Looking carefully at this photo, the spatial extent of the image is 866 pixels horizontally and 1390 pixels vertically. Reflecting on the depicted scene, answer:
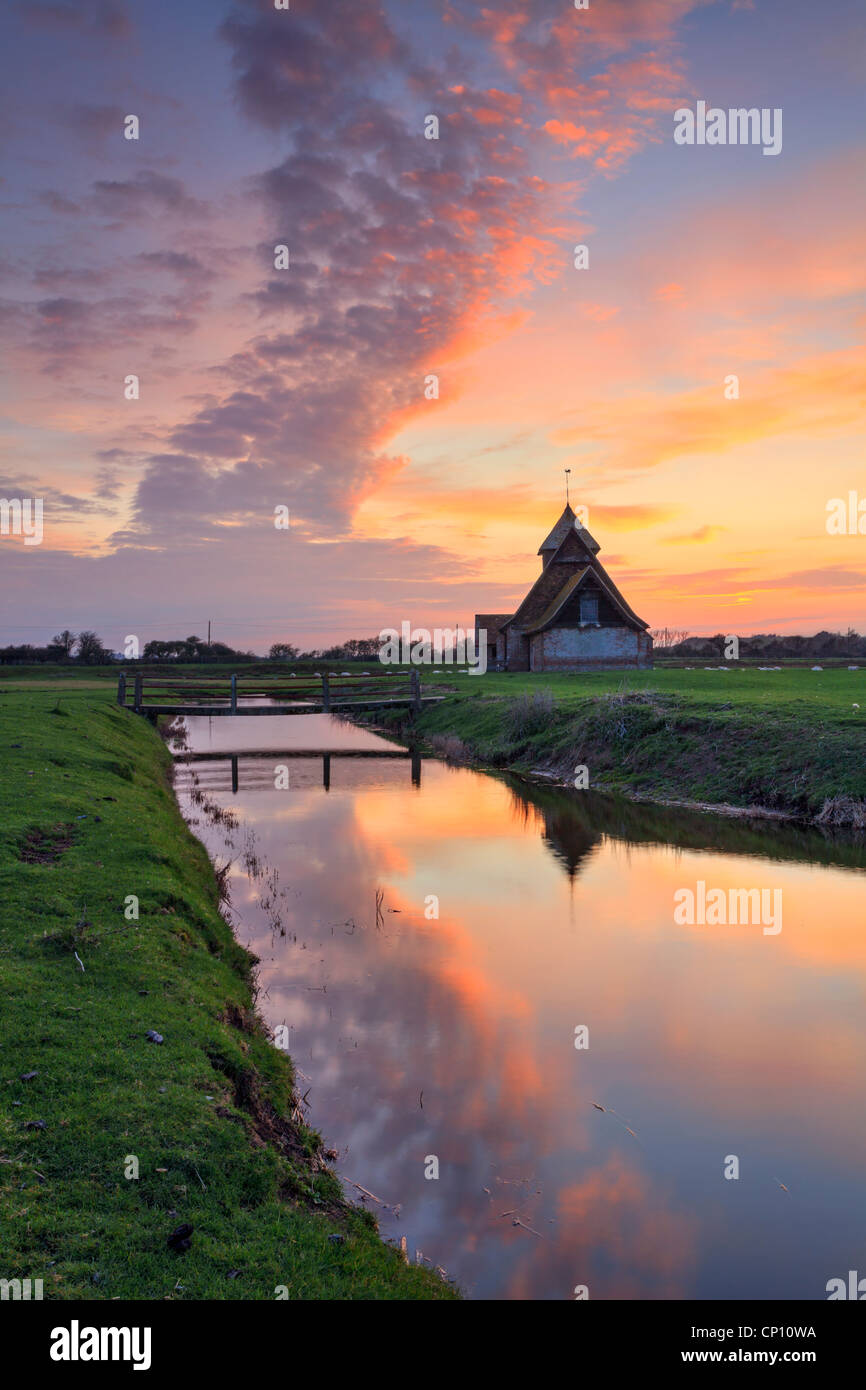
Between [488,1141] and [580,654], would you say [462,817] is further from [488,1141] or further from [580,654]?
[580,654]

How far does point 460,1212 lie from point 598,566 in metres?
53.9

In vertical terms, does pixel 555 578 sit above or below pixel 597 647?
above

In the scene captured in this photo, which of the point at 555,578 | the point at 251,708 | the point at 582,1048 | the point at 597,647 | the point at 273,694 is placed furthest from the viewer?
the point at 555,578

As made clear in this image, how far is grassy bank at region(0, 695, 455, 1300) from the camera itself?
466 cm

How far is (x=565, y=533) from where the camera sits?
6412 cm

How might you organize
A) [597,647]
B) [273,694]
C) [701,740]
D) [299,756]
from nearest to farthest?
[701,740] → [299,756] → [273,694] → [597,647]

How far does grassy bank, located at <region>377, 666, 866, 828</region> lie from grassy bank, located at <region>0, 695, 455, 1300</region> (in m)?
15.6

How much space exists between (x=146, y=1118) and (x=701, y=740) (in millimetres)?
22018

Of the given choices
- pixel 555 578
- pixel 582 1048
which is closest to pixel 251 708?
pixel 555 578

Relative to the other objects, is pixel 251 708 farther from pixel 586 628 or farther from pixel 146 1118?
pixel 146 1118

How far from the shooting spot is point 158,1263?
4602 mm

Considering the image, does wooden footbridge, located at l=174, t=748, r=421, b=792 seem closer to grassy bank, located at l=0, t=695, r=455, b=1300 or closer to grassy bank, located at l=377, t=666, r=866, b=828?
grassy bank, located at l=377, t=666, r=866, b=828

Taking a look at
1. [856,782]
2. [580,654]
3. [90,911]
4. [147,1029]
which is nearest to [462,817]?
[856,782]
